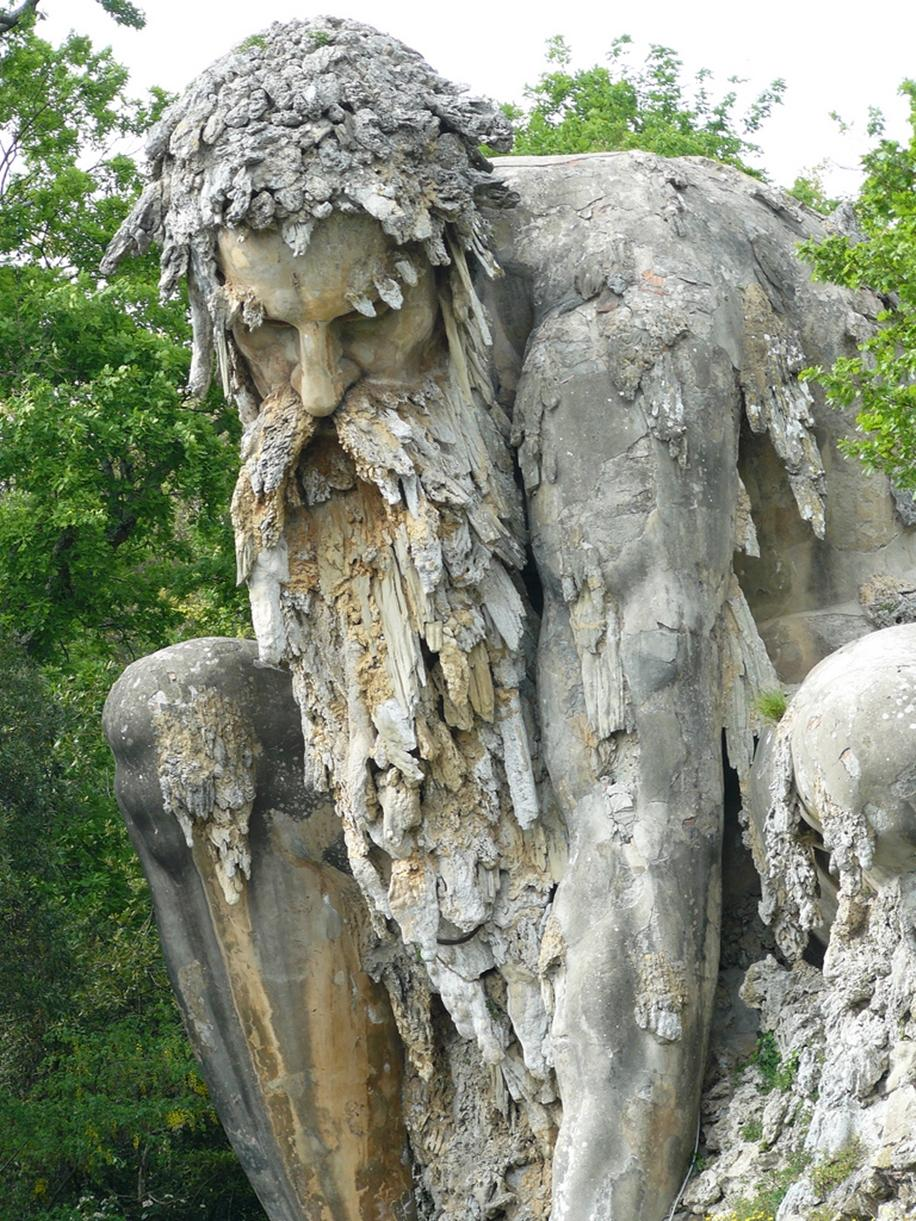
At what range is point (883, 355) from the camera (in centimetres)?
795

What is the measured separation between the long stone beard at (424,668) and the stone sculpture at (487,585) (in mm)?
13

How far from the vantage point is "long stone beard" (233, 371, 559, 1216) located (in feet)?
23.4

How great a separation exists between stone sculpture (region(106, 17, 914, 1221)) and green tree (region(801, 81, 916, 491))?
0.13 metres

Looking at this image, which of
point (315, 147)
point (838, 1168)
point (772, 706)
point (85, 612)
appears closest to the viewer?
point (838, 1168)

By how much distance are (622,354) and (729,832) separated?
1530 mm

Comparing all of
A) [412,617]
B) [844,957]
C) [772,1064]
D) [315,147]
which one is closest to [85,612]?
[412,617]

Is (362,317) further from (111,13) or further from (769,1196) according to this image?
(111,13)

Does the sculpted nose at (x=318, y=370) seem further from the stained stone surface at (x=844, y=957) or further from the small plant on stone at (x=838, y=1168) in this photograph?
the small plant on stone at (x=838, y=1168)

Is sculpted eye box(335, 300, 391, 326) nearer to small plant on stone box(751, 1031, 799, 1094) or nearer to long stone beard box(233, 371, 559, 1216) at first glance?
long stone beard box(233, 371, 559, 1216)

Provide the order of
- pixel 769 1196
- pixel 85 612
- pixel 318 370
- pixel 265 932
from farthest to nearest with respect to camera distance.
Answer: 1. pixel 85 612
2. pixel 265 932
3. pixel 318 370
4. pixel 769 1196

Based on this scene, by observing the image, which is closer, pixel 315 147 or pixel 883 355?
pixel 315 147

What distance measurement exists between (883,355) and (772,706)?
58.5 inches

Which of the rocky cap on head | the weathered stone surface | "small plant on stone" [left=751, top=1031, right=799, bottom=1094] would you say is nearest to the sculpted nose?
the rocky cap on head

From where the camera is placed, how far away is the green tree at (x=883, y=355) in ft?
→ 25.5
